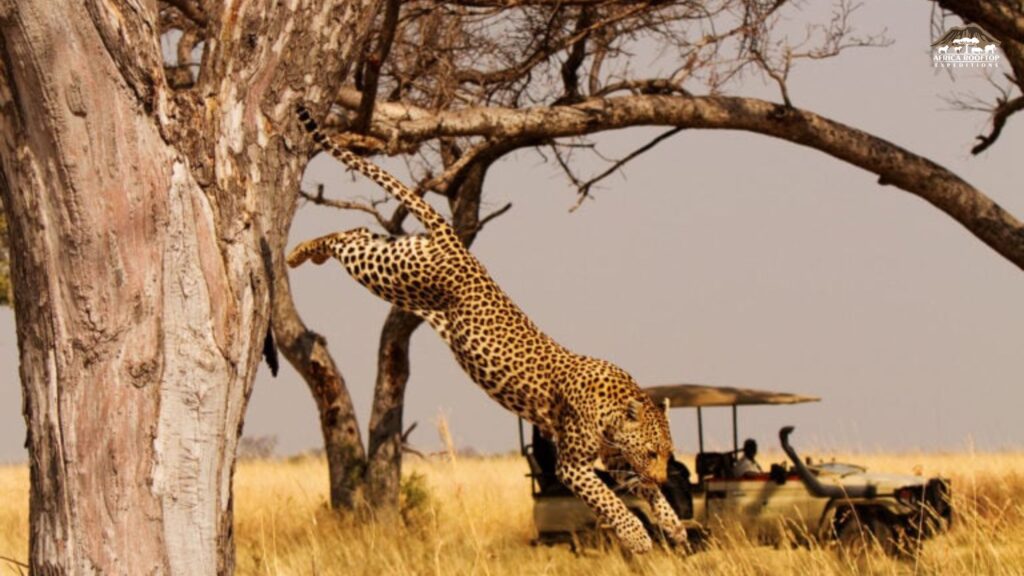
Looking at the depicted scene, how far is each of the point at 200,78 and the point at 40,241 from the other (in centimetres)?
90

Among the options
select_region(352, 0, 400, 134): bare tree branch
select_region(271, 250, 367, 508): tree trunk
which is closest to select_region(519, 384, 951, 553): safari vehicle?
select_region(271, 250, 367, 508): tree trunk

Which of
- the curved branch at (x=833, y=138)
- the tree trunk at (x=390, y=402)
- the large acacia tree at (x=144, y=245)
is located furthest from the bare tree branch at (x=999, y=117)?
the large acacia tree at (x=144, y=245)

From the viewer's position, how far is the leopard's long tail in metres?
8.89

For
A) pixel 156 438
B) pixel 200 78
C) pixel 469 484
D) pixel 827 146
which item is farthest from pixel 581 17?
pixel 156 438

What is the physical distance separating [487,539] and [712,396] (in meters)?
2.17

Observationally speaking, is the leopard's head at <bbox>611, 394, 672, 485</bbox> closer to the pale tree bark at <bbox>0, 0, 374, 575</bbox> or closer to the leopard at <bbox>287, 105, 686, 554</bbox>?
the leopard at <bbox>287, 105, 686, 554</bbox>

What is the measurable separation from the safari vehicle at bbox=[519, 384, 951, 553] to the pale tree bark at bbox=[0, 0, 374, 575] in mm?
6316

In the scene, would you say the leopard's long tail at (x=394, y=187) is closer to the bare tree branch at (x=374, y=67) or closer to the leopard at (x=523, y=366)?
the leopard at (x=523, y=366)

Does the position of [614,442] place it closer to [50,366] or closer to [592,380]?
[592,380]

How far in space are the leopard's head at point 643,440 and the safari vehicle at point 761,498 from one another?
0.42 metres

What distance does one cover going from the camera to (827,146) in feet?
40.0

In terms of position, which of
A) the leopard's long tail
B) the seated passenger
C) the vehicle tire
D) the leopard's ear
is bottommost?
the vehicle tire

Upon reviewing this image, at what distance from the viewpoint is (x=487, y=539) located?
41.3 feet

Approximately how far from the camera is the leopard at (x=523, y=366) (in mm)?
11266
